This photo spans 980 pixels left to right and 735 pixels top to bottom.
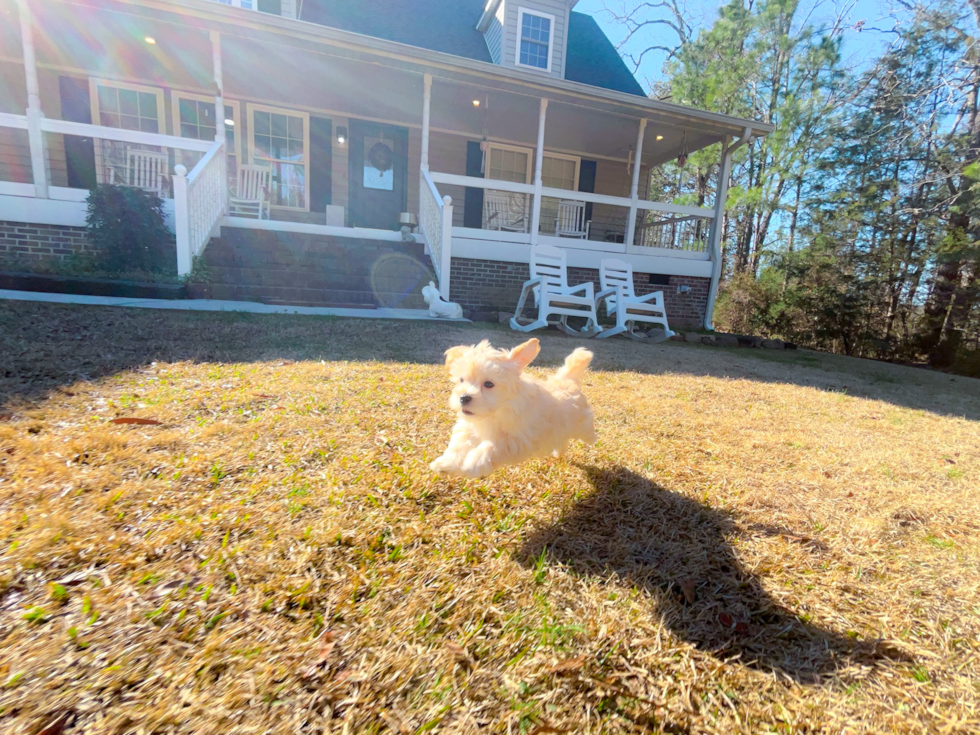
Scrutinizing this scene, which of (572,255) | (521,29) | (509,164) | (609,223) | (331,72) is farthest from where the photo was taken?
(609,223)

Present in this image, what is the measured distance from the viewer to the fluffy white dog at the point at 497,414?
1.84m

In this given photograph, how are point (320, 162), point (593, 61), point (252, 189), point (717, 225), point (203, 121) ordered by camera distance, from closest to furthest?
point (203, 121), point (252, 189), point (717, 225), point (320, 162), point (593, 61)

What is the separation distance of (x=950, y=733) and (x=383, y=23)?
14.3 m

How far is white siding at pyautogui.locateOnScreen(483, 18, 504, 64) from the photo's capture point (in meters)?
11.9

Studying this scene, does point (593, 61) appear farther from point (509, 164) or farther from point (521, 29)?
point (509, 164)

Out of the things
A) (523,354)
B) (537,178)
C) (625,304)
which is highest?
(537,178)

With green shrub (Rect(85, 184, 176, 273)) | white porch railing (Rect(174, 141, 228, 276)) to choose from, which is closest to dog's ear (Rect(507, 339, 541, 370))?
white porch railing (Rect(174, 141, 228, 276))

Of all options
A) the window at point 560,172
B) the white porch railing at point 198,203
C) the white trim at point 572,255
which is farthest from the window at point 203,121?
the window at point 560,172

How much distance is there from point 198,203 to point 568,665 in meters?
8.33

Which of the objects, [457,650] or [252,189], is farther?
[252,189]

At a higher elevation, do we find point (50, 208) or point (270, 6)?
point (270, 6)

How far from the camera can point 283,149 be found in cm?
1107

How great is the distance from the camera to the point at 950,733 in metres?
1.08

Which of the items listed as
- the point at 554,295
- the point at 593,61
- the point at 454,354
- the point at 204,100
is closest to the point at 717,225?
the point at 554,295
